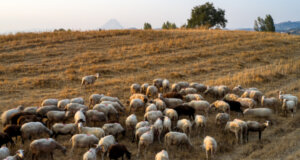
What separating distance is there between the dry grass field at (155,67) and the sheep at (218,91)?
2.19m

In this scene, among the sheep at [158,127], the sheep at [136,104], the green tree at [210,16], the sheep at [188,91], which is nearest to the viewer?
the sheep at [158,127]

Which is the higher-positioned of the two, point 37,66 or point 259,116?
point 37,66

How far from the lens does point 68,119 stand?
37.5 feet

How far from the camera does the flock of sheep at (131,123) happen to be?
8.52 m

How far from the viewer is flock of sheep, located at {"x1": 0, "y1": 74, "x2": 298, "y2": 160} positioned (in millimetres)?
8523

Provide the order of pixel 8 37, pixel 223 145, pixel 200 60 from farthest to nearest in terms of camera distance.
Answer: pixel 8 37 < pixel 200 60 < pixel 223 145

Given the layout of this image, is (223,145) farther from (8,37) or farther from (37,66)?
(8,37)

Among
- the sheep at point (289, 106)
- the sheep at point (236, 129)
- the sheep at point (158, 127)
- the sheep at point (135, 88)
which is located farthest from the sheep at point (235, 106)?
Answer: the sheep at point (135, 88)

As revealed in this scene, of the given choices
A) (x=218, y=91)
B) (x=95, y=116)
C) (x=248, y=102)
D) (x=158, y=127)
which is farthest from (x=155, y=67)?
(x=158, y=127)

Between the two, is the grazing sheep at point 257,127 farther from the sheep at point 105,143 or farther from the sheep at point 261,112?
the sheep at point 105,143

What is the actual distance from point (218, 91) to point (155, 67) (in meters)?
8.44

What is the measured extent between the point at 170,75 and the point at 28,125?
11.7 m

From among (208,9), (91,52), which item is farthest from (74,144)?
(208,9)

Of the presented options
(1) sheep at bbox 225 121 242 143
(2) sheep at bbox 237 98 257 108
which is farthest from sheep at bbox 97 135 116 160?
(2) sheep at bbox 237 98 257 108
